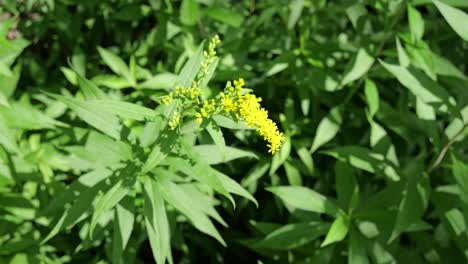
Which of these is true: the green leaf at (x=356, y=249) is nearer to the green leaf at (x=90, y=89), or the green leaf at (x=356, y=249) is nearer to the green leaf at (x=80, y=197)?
the green leaf at (x=80, y=197)

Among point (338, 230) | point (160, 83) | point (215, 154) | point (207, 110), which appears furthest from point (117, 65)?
point (338, 230)

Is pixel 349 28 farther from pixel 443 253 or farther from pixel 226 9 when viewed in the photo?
pixel 443 253

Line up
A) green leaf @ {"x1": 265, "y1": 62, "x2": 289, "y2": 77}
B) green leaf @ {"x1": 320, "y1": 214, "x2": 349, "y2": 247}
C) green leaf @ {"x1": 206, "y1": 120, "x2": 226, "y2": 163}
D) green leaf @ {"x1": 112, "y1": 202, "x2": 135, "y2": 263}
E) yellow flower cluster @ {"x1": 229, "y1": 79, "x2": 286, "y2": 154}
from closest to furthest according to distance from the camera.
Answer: yellow flower cluster @ {"x1": 229, "y1": 79, "x2": 286, "y2": 154} → green leaf @ {"x1": 206, "y1": 120, "x2": 226, "y2": 163} → green leaf @ {"x1": 112, "y1": 202, "x2": 135, "y2": 263} → green leaf @ {"x1": 320, "y1": 214, "x2": 349, "y2": 247} → green leaf @ {"x1": 265, "y1": 62, "x2": 289, "y2": 77}

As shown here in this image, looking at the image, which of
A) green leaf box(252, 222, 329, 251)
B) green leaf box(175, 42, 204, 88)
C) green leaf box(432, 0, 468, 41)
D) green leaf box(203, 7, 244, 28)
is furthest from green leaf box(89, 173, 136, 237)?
green leaf box(432, 0, 468, 41)

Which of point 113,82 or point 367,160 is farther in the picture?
point 113,82

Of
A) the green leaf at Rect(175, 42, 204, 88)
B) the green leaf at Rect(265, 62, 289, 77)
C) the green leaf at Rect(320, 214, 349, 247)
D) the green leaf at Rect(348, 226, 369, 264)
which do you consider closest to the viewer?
the green leaf at Rect(175, 42, 204, 88)

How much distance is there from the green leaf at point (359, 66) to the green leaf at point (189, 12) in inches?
45.0

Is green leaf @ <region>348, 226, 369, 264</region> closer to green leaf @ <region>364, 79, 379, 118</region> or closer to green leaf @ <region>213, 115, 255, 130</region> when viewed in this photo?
green leaf @ <region>364, 79, 379, 118</region>

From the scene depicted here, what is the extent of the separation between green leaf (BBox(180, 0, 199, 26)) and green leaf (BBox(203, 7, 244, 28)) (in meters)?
0.16

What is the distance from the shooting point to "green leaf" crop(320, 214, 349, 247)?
288 cm

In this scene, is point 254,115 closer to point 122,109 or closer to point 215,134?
point 215,134

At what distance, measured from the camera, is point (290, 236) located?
10.5ft

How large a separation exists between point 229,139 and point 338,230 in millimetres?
1329

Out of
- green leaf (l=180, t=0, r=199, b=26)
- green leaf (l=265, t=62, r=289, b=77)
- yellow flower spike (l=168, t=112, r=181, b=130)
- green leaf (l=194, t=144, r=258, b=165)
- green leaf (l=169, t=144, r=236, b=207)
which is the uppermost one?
green leaf (l=180, t=0, r=199, b=26)
